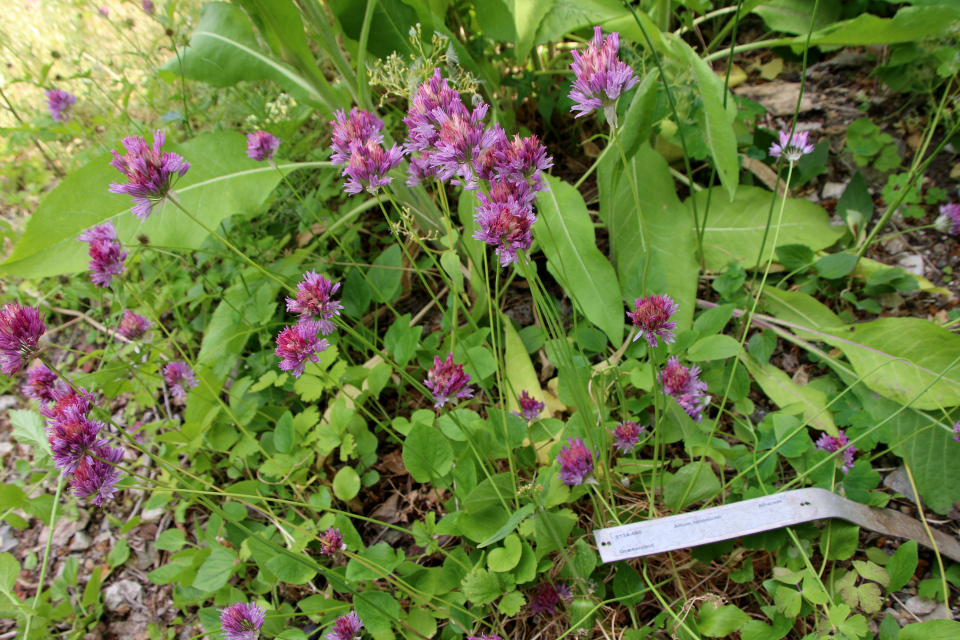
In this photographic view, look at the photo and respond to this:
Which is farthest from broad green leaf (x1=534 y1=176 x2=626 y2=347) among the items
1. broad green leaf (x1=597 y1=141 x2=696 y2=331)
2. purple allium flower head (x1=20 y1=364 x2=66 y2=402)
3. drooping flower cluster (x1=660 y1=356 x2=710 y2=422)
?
purple allium flower head (x1=20 y1=364 x2=66 y2=402)

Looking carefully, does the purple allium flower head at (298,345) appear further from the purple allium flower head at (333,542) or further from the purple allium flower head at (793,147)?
the purple allium flower head at (793,147)

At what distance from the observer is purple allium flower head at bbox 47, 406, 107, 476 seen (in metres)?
0.95

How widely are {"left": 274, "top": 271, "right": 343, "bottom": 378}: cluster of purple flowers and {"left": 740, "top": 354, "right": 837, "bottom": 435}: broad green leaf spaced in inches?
45.9

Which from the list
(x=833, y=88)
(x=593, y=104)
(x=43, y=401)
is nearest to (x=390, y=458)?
(x=43, y=401)

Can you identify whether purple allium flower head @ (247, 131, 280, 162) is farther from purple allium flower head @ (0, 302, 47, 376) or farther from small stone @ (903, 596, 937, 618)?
small stone @ (903, 596, 937, 618)

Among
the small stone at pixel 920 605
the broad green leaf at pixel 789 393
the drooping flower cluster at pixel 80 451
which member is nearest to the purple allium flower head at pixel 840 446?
the broad green leaf at pixel 789 393

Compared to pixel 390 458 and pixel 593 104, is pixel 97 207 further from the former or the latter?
pixel 593 104

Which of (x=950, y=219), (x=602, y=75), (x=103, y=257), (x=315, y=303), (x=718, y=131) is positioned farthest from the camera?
Result: (x=950, y=219)

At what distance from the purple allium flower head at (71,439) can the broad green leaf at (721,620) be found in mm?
1225

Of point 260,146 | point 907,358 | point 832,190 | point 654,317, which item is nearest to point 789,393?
point 907,358

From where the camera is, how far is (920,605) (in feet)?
3.86

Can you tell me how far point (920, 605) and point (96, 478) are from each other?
5.66 ft

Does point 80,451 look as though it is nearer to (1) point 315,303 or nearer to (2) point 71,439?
(2) point 71,439

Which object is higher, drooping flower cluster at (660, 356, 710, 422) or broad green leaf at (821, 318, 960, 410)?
drooping flower cluster at (660, 356, 710, 422)
